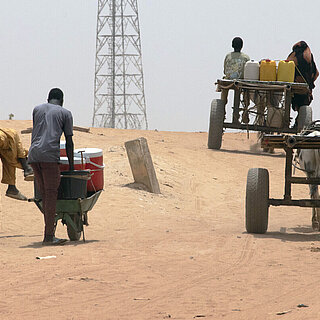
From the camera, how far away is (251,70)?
18.7 meters

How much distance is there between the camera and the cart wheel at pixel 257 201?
9.71m

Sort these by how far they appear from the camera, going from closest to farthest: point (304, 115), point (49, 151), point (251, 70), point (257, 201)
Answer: point (49, 151) < point (257, 201) < point (251, 70) < point (304, 115)

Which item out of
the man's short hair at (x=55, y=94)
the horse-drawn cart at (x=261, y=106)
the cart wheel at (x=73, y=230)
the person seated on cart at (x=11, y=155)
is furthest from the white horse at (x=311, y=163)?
the horse-drawn cart at (x=261, y=106)

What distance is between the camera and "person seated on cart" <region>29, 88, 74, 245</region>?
9.16m

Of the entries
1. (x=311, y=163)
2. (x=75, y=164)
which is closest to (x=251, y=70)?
(x=311, y=163)

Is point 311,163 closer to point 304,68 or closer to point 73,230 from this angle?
point 73,230

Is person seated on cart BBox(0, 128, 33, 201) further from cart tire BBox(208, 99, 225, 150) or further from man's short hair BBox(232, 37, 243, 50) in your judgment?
man's short hair BBox(232, 37, 243, 50)

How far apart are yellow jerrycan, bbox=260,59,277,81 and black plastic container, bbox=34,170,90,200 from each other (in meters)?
10.1

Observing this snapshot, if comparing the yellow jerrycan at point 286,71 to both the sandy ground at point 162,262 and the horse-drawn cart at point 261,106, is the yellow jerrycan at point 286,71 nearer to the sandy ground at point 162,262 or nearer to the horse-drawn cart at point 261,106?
the horse-drawn cart at point 261,106

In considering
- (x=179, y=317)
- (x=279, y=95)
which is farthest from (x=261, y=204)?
(x=279, y=95)

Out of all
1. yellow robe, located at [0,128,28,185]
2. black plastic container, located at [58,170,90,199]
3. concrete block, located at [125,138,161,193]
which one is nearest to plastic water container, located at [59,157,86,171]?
black plastic container, located at [58,170,90,199]

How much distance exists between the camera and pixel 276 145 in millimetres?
9648

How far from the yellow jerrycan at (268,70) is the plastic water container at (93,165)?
928 cm

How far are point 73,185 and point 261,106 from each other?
35.0ft
